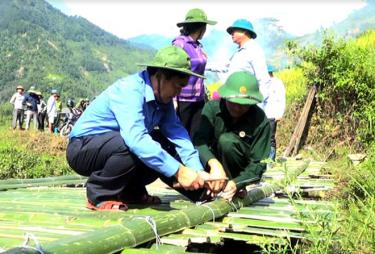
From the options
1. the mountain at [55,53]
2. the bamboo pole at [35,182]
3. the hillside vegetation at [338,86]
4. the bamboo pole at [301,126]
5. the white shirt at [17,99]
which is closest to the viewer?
the bamboo pole at [35,182]

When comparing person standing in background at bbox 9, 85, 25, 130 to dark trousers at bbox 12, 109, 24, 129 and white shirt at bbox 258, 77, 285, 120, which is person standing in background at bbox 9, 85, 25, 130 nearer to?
dark trousers at bbox 12, 109, 24, 129

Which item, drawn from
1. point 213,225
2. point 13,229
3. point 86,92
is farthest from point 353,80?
point 86,92

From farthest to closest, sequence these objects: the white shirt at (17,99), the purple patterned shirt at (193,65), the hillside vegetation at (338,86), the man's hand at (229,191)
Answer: the white shirt at (17,99), the hillside vegetation at (338,86), the purple patterned shirt at (193,65), the man's hand at (229,191)

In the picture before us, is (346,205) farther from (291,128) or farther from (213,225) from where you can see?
(291,128)

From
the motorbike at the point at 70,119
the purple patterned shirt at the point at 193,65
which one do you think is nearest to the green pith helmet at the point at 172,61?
the purple patterned shirt at the point at 193,65

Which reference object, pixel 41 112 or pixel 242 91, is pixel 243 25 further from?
pixel 41 112

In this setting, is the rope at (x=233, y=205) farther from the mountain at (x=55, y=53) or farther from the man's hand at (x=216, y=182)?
the mountain at (x=55, y=53)

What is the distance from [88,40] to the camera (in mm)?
150125

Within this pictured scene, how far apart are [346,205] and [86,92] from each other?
312 feet

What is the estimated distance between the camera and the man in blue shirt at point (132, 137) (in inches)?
103

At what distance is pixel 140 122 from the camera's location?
2605 millimetres

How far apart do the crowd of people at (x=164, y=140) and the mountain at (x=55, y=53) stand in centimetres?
8600

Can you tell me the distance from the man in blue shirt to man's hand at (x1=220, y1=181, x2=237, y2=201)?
0.17 metres

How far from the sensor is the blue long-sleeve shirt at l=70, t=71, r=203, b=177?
8.44 feet
